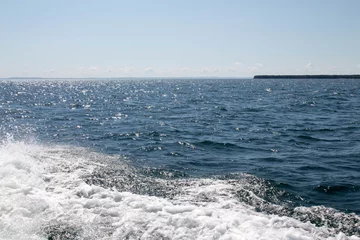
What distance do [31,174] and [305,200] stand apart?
31.9 ft

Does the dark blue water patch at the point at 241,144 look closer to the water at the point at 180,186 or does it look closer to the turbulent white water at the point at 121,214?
the water at the point at 180,186

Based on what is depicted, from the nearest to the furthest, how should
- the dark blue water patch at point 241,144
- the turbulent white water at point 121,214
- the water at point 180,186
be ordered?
the turbulent white water at point 121,214
the water at point 180,186
the dark blue water patch at point 241,144

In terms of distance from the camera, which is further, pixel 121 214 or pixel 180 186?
pixel 180 186

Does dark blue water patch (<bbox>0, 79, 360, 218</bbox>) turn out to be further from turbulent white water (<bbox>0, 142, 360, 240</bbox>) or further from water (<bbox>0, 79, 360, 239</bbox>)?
turbulent white water (<bbox>0, 142, 360, 240</bbox>)

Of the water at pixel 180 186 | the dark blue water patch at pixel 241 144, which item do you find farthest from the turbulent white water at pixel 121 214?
the dark blue water patch at pixel 241 144

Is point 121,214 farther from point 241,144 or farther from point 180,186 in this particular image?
point 241,144

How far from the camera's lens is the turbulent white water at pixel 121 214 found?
7371 mm

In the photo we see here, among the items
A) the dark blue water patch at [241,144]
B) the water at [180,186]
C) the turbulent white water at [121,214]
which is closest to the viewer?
the turbulent white water at [121,214]

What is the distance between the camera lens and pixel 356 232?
7859mm

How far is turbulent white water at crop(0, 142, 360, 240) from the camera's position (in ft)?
24.2

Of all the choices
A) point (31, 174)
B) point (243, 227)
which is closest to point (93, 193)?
point (31, 174)

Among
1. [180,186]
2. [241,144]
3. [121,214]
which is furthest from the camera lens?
[241,144]

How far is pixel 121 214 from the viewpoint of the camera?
841 cm

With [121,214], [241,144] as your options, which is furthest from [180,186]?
[241,144]
